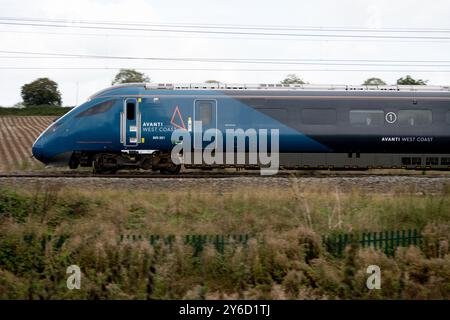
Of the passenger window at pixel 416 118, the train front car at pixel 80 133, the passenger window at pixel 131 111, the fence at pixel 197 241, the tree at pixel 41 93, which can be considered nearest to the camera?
the fence at pixel 197 241

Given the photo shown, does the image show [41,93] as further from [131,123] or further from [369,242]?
[369,242]

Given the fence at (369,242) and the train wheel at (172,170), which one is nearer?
the fence at (369,242)

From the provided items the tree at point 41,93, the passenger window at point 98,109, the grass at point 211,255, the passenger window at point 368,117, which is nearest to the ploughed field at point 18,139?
the passenger window at point 98,109

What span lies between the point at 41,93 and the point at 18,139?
25768 mm

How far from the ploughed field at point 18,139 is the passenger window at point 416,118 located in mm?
15508

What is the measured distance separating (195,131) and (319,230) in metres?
8.09

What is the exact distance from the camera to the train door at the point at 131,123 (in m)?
18.0

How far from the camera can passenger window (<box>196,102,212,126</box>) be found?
18109 mm

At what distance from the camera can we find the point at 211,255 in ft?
30.3

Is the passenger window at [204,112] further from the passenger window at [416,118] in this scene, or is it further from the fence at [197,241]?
the fence at [197,241]

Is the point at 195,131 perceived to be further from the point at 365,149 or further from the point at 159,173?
the point at 365,149

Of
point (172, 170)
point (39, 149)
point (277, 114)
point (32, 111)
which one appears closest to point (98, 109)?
point (39, 149)

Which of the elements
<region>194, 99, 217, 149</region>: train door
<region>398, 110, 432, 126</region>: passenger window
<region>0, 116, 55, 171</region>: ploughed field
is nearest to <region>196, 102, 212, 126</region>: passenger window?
<region>194, 99, 217, 149</region>: train door
